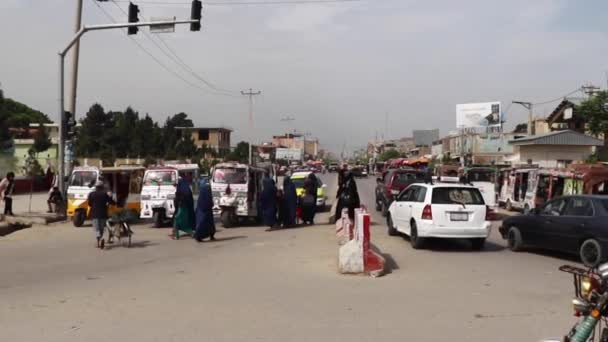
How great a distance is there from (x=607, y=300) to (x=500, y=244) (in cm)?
1224

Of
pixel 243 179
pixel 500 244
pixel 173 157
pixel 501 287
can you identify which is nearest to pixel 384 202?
pixel 243 179

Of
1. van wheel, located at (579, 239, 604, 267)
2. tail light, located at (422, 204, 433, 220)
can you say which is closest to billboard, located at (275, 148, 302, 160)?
tail light, located at (422, 204, 433, 220)

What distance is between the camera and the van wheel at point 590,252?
38.8ft

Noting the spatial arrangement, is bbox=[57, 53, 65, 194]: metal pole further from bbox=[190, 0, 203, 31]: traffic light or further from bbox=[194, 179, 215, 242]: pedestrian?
bbox=[194, 179, 215, 242]: pedestrian

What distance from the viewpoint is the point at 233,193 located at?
20.9 metres

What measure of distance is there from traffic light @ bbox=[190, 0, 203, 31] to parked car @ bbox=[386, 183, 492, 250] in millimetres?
8185

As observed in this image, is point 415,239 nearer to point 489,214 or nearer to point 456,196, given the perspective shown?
point 456,196

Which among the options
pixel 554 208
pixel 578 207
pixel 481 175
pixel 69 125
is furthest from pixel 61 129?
pixel 481 175

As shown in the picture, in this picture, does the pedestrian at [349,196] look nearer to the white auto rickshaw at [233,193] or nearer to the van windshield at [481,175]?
the white auto rickshaw at [233,193]

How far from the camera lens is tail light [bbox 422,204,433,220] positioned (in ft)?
46.1

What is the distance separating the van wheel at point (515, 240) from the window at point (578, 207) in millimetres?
1508

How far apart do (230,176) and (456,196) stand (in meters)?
9.30

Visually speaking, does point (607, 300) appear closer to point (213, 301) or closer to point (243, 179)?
point (213, 301)

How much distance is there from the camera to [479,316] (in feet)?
25.1
